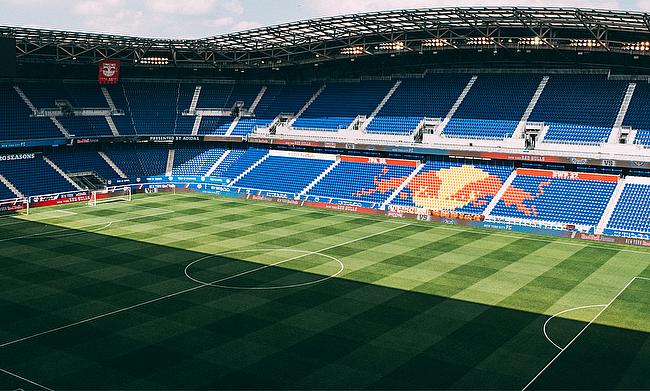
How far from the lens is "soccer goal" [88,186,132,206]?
184 feet

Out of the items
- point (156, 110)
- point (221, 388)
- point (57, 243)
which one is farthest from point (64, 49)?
point (221, 388)

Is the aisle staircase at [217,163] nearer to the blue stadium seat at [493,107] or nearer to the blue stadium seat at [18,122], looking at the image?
the blue stadium seat at [18,122]

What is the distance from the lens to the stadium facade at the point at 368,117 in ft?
157

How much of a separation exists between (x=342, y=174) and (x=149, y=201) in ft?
61.6

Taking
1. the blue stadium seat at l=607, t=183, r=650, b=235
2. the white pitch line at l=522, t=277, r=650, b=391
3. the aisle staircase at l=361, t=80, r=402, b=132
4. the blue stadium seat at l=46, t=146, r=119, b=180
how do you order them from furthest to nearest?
the aisle staircase at l=361, t=80, r=402, b=132
the blue stadium seat at l=46, t=146, r=119, b=180
the blue stadium seat at l=607, t=183, r=650, b=235
the white pitch line at l=522, t=277, r=650, b=391

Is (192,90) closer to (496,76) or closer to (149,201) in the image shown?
(149,201)

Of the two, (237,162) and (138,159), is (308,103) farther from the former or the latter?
(138,159)

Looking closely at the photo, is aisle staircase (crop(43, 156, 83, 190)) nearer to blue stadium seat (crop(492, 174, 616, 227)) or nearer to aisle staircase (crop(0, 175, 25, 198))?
aisle staircase (crop(0, 175, 25, 198))

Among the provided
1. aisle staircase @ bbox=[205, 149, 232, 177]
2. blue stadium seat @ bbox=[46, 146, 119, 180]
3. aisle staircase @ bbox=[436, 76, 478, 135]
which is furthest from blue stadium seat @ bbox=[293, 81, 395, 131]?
blue stadium seat @ bbox=[46, 146, 119, 180]

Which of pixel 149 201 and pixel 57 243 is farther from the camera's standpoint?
pixel 149 201

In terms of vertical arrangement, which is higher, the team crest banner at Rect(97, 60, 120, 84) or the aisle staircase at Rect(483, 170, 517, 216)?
the team crest banner at Rect(97, 60, 120, 84)

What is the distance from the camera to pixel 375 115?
62875 mm

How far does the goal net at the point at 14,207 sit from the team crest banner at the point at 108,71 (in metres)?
16.3

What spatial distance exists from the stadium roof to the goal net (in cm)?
1333
